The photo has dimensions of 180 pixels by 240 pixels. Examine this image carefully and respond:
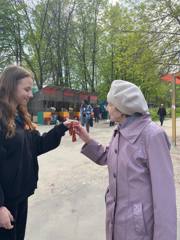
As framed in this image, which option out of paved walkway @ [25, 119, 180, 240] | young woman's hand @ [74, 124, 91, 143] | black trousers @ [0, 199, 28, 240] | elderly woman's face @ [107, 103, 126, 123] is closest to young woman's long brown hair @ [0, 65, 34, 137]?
young woman's hand @ [74, 124, 91, 143]

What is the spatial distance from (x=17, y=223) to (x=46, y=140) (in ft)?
2.32

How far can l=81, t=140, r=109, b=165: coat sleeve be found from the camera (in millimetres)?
2717

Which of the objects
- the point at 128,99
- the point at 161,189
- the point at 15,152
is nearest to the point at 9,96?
the point at 15,152

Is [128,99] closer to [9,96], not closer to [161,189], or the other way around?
[161,189]

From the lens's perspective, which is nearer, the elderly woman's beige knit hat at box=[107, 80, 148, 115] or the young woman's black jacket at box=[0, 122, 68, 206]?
the elderly woman's beige knit hat at box=[107, 80, 148, 115]

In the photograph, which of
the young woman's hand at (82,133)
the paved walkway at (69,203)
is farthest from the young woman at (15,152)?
the paved walkway at (69,203)

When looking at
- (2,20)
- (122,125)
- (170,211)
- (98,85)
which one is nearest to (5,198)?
(122,125)

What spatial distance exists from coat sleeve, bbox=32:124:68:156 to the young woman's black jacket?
5 centimetres

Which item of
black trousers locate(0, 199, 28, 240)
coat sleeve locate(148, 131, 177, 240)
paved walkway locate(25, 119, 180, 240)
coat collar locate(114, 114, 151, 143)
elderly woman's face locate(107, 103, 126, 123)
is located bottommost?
paved walkway locate(25, 119, 180, 240)

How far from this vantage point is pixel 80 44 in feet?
126

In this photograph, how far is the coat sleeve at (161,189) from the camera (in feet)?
6.62

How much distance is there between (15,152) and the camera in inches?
97.9

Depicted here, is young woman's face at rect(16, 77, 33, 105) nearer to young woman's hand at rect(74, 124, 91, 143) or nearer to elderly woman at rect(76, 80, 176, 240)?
young woman's hand at rect(74, 124, 91, 143)

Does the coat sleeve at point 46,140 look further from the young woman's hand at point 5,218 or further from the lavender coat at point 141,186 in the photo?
the lavender coat at point 141,186
